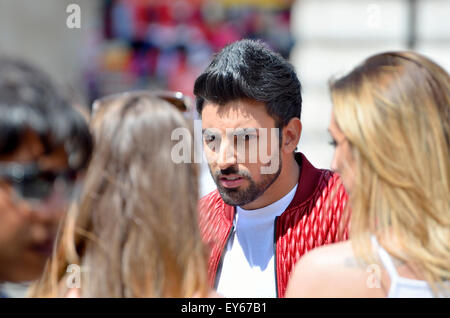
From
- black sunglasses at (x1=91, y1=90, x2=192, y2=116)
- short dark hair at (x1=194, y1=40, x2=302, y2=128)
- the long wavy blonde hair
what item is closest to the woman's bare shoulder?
the long wavy blonde hair

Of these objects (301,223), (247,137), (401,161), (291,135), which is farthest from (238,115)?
(401,161)

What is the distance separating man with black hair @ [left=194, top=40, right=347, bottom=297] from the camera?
254 cm

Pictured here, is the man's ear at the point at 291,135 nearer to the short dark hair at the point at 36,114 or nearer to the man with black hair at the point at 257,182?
the man with black hair at the point at 257,182

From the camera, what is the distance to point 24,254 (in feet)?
4.80

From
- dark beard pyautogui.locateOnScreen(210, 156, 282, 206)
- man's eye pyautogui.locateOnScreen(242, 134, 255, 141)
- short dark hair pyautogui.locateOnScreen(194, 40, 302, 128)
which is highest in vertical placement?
short dark hair pyautogui.locateOnScreen(194, 40, 302, 128)

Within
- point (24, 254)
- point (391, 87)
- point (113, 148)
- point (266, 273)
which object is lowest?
point (266, 273)

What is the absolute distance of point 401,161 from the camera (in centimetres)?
174

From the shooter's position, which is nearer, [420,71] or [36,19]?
[420,71]

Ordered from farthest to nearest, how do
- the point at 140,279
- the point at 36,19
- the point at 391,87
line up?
the point at 36,19
the point at 391,87
the point at 140,279

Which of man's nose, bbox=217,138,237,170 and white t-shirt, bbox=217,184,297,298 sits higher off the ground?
man's nose, bbox=217,138,237,170

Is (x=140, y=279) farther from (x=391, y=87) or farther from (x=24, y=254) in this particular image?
(x=391, y=87)

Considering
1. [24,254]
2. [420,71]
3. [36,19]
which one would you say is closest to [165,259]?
[24,254]

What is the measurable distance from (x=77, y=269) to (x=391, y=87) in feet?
3.43

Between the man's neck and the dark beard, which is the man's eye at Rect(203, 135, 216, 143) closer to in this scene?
the dark beard
